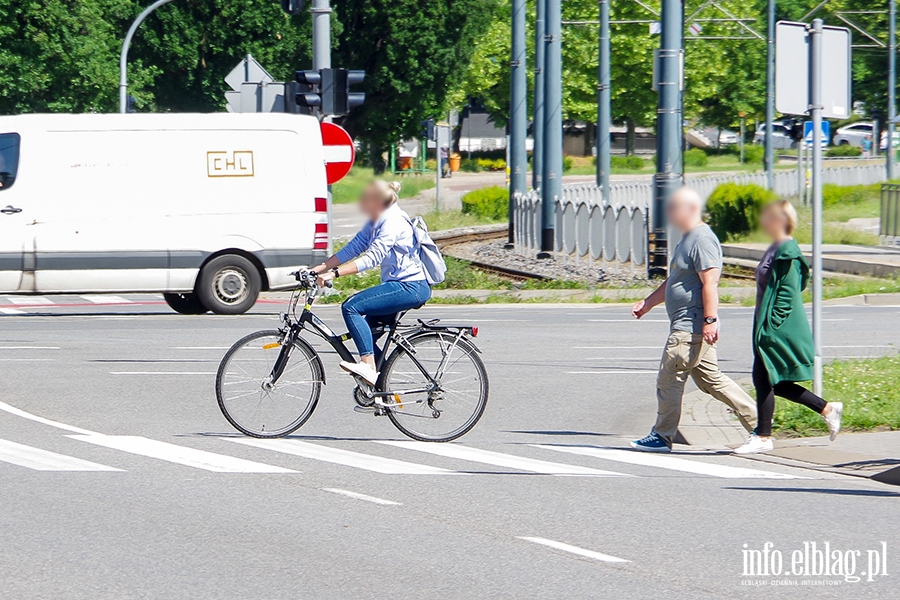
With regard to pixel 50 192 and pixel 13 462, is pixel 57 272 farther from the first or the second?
pixel 13 462

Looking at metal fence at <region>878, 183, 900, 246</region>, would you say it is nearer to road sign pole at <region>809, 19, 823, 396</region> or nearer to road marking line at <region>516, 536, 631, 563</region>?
road sign pole at <region>809, 19, 823, 396</region>

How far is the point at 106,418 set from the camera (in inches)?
396

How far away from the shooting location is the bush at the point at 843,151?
84.3 metres

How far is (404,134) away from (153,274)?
40.7 m

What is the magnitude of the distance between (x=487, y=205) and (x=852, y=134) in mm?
58864

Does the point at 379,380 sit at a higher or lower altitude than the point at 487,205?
lower

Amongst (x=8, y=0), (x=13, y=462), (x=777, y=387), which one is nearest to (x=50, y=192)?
(x=13, y=462)

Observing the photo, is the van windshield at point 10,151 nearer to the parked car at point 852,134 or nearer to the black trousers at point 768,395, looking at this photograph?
the black trousers at point 768,395

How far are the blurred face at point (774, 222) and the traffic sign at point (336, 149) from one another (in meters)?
11.0

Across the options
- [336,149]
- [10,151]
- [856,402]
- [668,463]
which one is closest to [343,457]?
[668,463]

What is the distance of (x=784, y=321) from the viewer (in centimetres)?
849

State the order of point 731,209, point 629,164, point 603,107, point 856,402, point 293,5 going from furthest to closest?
1. point 629,164
2. point 603,107
3. point 731,209
4. point 293,5
5. point 856,402

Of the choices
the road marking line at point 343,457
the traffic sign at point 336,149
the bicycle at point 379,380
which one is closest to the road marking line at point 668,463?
the bicycle at point 379,380

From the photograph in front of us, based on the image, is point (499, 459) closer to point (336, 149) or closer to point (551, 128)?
point (336, 149)
